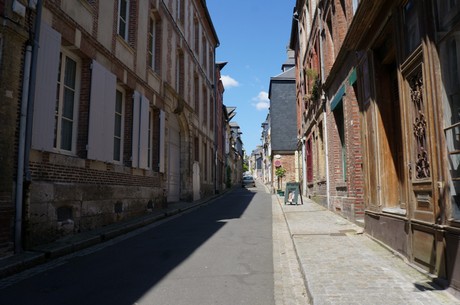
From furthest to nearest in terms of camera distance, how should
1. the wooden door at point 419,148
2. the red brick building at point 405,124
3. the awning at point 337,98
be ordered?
the awning at point 337,98
the wooden door at point 419,148
the red brick building at point 405,124

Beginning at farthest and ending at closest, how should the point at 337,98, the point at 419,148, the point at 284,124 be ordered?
1. the point at 284,124
2. the point at 337,98
3. the point at 419,148

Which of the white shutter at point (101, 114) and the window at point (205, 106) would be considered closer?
the white shutter at point (101, 114)

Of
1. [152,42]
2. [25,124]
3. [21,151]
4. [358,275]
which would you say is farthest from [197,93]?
[358,275]

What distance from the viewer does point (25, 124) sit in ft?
21.1

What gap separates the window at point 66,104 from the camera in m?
7.99

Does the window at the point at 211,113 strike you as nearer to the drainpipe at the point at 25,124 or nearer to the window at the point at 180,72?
the window at the point at 180,72

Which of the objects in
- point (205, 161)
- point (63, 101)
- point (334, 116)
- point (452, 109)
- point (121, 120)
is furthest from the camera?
point (205, 161)

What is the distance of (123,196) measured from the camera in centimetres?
1069

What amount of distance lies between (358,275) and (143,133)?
348 inches

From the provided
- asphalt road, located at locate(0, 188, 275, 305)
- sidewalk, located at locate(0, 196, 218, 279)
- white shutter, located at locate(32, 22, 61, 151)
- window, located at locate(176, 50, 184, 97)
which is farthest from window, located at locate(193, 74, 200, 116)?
white shutter, located at locate(32, 22, 61, 151)

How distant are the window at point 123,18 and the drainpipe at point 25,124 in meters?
4.77

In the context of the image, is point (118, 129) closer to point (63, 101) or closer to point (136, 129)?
point (136, 129)

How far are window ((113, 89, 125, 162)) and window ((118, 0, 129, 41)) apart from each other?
1.76 metres

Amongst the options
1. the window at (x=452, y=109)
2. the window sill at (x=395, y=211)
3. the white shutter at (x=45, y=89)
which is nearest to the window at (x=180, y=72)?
the white shutter at (x=45, y=89)
